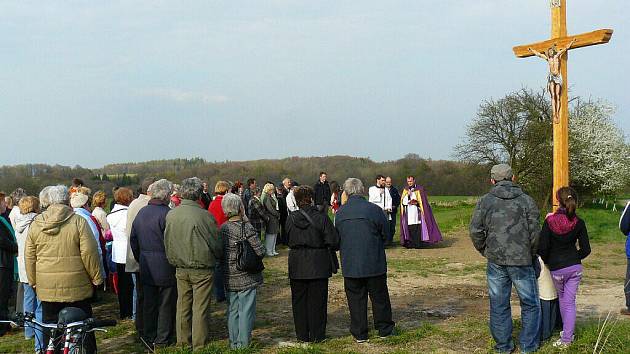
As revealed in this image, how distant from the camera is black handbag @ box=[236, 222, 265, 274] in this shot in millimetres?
6219

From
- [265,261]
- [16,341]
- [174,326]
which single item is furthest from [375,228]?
[265,261]

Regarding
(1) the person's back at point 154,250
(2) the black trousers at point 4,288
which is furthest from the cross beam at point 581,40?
(2) the black trousers at point 4,288

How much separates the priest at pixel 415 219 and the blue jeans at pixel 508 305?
29.3ft

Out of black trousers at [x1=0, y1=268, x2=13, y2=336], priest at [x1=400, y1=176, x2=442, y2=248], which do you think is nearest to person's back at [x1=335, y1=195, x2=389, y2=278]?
black trousers at [x1=0, y1=268, x2=13, y2=336]

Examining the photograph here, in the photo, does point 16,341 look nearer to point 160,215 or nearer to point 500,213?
point 160,215

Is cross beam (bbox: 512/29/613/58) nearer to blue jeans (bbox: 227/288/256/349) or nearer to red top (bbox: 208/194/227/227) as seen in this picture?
red top (bbox: 208/194/227/227)

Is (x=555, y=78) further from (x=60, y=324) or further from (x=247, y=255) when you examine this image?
(x=60, y=324)

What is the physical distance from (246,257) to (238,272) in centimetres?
23

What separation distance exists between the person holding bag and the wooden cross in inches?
159

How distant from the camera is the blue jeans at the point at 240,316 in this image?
20.9ft

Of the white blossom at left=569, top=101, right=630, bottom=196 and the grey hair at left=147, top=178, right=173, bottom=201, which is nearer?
the grey hair at left=147, top=178, right=173, bottom=201

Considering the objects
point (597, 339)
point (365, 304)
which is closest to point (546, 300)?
point (597, 339)

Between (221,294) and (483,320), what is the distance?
3.89 m

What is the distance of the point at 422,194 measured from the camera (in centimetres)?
1493
